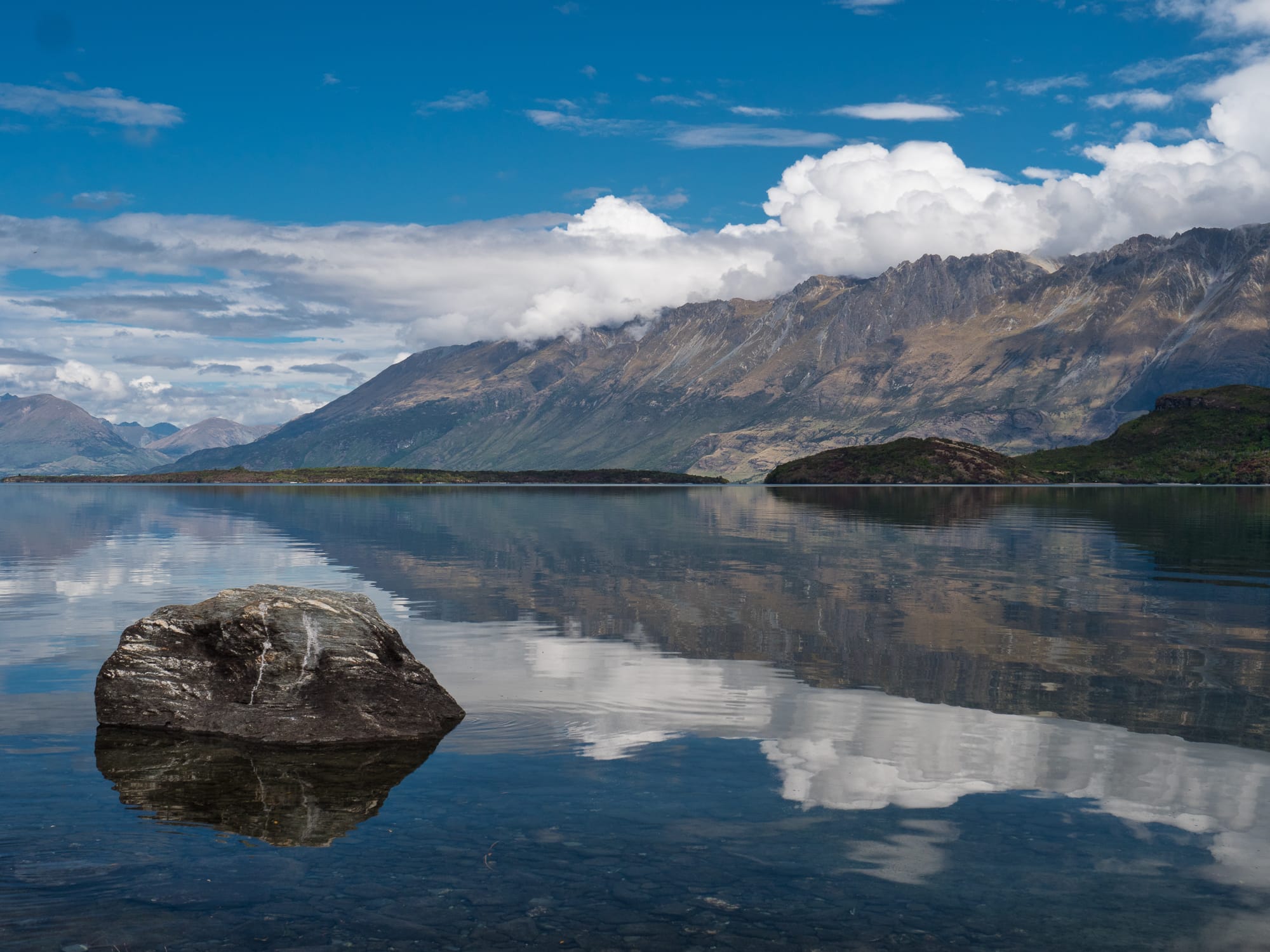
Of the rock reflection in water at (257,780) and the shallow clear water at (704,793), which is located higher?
the shallow clear water at (704,793)

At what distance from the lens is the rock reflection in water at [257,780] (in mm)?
17875

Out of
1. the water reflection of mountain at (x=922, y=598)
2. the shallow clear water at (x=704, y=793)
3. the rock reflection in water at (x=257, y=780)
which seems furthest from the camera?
the water reflection of mountain at (x=922, y=598)

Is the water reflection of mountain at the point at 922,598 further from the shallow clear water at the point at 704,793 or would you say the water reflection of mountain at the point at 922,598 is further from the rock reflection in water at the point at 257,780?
the rock reflection in water at the point at 257,780

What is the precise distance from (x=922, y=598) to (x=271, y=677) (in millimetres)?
33379

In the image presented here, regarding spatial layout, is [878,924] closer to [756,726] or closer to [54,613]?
[756,726]

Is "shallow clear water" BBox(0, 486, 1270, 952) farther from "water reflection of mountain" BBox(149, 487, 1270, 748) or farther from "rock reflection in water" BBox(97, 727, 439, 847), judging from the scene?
"water reflection of mountain" BBox(149, 487, 1270, 748)

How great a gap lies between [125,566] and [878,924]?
6276 centimetres

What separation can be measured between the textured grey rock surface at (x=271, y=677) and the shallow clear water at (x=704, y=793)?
3.80ft

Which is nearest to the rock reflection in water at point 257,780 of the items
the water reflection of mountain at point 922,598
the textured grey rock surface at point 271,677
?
the textured grey rock surface at point 271,677

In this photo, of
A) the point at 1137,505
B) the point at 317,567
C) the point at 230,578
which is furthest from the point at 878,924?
the point at 1137,505

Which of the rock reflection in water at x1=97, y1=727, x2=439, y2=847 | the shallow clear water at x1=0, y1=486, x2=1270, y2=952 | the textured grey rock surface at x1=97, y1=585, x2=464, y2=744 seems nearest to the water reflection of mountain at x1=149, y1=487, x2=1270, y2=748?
the shallow clear water at x1=0, y1=486, x2=1270, y2=952

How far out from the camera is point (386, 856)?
16062mm

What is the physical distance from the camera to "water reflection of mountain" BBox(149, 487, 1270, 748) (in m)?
29.3

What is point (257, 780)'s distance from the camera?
2036 cm
